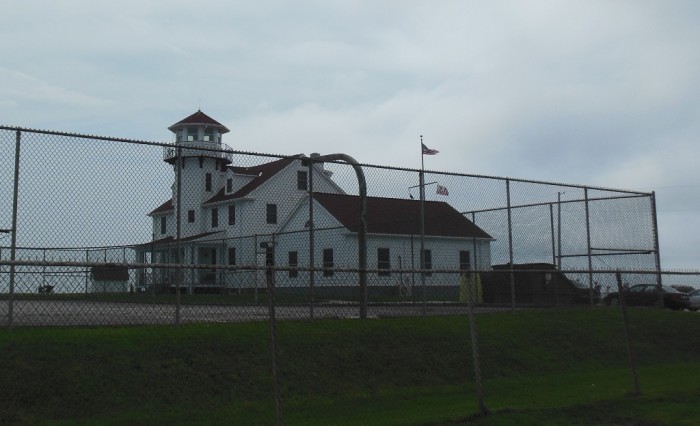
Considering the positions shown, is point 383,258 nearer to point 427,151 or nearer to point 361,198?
point 361,198

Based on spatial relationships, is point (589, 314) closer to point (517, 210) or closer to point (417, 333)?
point (517, 210)

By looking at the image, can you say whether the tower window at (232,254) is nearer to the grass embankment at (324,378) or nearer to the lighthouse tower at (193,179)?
the lighthouse tower at (193,179)

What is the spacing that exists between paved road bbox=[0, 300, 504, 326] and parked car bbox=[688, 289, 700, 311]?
16.7 meters

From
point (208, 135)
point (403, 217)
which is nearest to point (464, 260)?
Result: point (403, 217)

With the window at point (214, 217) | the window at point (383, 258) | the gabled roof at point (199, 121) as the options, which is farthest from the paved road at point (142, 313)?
the gabled roof at point (199, 121)

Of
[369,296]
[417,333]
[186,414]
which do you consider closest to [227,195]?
[369,296]

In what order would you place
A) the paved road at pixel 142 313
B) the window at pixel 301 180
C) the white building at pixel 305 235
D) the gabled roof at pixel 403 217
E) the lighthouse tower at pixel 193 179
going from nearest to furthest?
the paved road at pixel 142 313 → the lighthouse tower at pixel 193 179 → the white building at pixel 305 235 → the window at pixel 301 180 → the gabled roof at pixel 403 217

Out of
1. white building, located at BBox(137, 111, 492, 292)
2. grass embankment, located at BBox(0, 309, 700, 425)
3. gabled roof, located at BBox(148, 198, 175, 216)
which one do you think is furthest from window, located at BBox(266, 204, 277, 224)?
grass embankment, located at BBox(0, 309, 700, 425)

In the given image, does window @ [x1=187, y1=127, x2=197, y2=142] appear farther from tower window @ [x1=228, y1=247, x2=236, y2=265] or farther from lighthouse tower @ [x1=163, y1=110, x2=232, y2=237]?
tower window @ [x1=228, y1=247, x2=236, y2=265]

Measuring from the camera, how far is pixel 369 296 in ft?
44.6

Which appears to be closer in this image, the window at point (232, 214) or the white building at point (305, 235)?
the white building at point (305, 235)

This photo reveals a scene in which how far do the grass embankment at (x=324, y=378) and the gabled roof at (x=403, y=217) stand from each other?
381 cm

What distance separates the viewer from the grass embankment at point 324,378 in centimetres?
841

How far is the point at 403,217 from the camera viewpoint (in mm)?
17281
